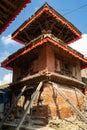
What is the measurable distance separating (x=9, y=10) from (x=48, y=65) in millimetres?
6427

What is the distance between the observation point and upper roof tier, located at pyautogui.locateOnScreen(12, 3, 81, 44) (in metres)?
13.6

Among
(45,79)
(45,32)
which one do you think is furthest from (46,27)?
(45,79)

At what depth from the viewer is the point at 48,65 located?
12.1 metres

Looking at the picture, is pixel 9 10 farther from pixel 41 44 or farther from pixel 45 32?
pixel 45 32

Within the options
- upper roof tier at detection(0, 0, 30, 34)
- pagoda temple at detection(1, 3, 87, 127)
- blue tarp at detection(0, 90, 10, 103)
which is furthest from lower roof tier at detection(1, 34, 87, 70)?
upper roof tier at detection(0, 0, 30, 34)

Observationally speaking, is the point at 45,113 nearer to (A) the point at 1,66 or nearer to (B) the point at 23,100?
(B) the point at 23,100

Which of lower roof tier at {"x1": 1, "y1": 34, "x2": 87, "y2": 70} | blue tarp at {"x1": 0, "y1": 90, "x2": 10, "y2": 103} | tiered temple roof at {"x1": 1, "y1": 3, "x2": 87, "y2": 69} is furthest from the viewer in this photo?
blue tarp at {"x1": 0, "y1": 90, "x2": 10, "y2": 103}

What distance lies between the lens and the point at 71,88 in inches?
530

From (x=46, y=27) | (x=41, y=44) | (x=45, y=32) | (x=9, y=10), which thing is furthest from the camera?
(x=46, y=27)

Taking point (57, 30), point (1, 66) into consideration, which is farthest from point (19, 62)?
point (57, 30)

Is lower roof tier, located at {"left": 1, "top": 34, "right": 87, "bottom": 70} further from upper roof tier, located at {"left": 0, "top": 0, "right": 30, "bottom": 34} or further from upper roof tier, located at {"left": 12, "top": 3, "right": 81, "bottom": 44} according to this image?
upper roof tier, located at {"left": 0, "top": 0, "right": 30, "bottom": 34}

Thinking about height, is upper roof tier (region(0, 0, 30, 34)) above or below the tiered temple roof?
below

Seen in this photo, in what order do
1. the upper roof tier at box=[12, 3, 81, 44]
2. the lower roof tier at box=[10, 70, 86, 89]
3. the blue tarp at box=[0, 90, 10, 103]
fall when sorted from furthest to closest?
the blue tarp at box=[0, 90, 10, 103], the upper roof tier at box=[12, 3, 81, 44], the lower roof tier at box=[10, 70, 86, 89]

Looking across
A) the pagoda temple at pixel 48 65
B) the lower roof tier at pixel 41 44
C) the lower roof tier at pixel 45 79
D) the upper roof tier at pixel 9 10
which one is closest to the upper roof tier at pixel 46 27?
the pagoda temple at pixel 48 65
